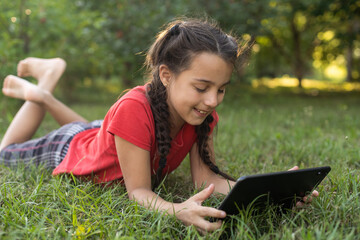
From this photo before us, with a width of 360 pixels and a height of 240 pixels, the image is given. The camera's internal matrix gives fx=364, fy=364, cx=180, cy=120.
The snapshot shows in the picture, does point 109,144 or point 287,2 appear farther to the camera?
point 287,2

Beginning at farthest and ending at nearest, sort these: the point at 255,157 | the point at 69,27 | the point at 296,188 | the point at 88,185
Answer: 1. the point at 69,27
2. the point at 255,157
3. the point at 88,185
4. the point at 296,188

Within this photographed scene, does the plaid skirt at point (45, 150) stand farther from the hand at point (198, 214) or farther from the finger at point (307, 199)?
the finger at point (307, 199)

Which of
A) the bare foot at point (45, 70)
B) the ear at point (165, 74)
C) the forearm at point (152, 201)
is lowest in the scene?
the forearm at point (152, 201)

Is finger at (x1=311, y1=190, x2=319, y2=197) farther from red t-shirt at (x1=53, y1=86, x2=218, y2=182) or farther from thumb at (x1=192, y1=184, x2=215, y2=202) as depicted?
red t-shirt at (x1=53, y1=86, x2=218, y2=182)

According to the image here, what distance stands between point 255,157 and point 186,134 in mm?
948

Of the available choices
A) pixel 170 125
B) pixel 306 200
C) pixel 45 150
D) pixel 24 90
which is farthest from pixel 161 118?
pixel 24 90

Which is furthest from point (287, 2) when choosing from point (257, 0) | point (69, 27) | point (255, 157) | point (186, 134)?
point (186, 134)

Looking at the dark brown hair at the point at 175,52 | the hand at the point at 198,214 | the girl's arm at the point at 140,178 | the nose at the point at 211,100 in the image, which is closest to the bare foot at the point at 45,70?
the dark brown hair at the point at 175,52

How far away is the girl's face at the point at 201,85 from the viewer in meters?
1.86

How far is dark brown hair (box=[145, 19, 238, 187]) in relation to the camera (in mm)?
1917

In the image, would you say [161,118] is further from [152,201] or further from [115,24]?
[115,24]

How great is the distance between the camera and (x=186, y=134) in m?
2.29

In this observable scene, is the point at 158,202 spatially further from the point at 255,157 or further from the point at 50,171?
the point at 255,157

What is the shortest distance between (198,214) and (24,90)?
2.22 meters
